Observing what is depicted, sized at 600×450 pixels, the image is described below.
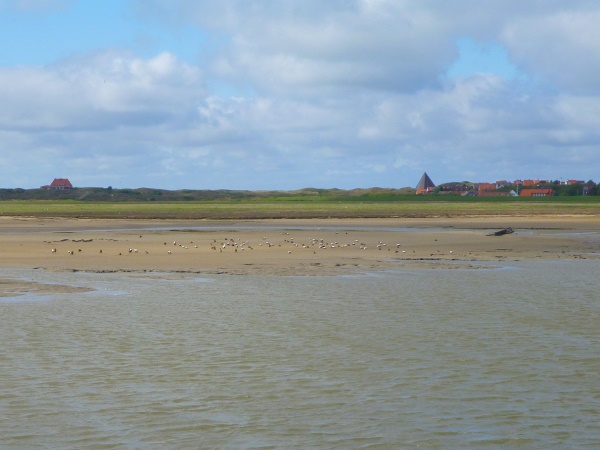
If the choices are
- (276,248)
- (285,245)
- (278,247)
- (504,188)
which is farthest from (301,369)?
(504,188)

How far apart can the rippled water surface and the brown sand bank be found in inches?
252

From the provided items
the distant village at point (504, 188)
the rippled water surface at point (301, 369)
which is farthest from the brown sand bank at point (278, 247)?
the distant village at point (504, 188)

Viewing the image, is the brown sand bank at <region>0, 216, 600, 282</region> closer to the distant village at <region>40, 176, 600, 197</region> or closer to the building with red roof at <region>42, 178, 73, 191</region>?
the distant village at <region>40, 176, 600, 197</region>

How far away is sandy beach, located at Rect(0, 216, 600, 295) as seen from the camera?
80.3ft

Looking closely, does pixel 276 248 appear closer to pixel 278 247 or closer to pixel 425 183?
pixel 278 247

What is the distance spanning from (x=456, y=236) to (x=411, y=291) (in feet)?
67.3

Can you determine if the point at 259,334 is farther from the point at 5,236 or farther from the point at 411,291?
the point at 5,236

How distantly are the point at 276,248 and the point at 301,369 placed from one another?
1997 cm

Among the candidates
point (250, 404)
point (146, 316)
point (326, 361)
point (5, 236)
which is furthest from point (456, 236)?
point (250, 404)

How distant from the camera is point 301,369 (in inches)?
420

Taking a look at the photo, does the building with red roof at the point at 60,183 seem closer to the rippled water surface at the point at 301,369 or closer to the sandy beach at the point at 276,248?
the sandy beach at the point at 276,248

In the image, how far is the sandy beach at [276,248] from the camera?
80.3 feet

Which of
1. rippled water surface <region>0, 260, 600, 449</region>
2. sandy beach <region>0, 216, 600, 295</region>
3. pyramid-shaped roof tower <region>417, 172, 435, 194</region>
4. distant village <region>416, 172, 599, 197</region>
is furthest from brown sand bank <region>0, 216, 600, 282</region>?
pyramid-shaped roof tower <region>417, 172, 435, 194</region>

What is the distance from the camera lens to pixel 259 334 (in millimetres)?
13102
